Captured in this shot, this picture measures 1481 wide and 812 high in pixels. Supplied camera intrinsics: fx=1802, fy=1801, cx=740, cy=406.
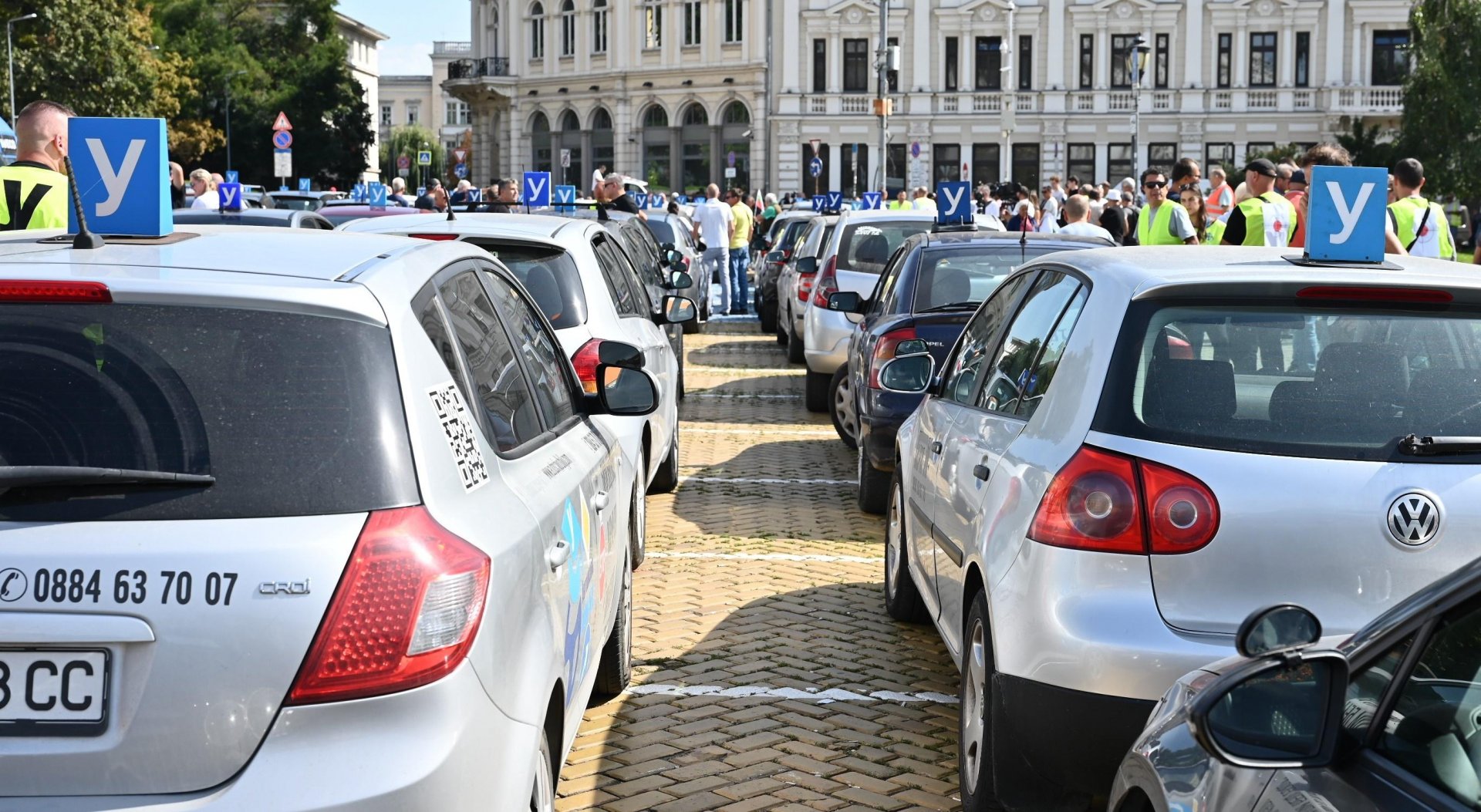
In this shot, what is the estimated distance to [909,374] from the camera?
6551mm

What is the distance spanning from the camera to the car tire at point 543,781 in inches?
141

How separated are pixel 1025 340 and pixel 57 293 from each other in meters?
2.97

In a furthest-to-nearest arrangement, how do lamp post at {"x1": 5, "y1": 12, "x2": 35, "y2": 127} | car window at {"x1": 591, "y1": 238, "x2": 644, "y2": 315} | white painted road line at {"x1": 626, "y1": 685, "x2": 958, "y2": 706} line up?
lamp post at {"x1": 5, "y1": 12, "x2": 35, "y2": 127} → car window at {"x1": 591, "y1": 238, "x2": 644, "y2": 315} → white painted road line at {"x1": 626, "y1": 685, "x2": 958, "y2": 706}

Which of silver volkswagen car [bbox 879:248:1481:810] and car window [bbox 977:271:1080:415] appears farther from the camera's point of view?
car window [bbox 977:271:1080:415]

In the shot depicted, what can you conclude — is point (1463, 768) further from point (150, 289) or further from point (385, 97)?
point (385, 97)

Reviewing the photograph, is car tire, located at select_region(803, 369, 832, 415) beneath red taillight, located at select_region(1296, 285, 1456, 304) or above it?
beneath

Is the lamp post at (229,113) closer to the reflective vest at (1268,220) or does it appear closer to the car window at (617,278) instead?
the reflective vest at (1268,220)

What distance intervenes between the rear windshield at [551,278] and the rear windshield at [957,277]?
244cm

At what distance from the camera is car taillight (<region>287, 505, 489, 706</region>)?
2.88 m

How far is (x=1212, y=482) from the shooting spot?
4.05 m

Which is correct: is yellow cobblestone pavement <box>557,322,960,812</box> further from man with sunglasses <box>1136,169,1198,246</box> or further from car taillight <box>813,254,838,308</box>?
man with sunglasses <box>1136,169,1198,246</box>

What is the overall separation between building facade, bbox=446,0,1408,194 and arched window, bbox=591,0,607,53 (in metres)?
1.54

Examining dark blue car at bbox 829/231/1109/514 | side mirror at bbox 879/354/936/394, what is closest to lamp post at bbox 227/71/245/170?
dark blue car at bbox 829/231/1109/514

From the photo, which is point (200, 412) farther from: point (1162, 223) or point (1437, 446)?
point (1162, 223)
